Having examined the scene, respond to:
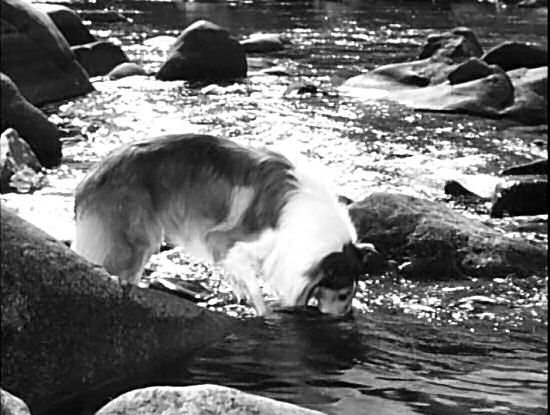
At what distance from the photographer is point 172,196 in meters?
7.30

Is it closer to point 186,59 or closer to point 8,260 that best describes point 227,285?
point 8,260

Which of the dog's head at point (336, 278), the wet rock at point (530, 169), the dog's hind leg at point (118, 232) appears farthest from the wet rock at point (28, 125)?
the dog's head at point (336, 278)

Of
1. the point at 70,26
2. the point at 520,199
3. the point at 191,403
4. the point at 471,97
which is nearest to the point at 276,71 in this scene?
the point at 471,97

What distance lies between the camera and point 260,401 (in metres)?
4.62

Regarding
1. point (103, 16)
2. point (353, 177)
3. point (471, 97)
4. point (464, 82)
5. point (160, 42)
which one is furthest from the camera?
point (103, 16)

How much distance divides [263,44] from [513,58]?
4640mm

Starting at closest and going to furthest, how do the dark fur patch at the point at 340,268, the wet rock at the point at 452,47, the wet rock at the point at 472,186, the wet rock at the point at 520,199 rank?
the dark fur patch at the point at 340,268
the wet rock at the point at 520,199
the wet rock at the point at 472,186
the wet rock at the point at 452,47

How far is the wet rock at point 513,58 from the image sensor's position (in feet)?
64.4

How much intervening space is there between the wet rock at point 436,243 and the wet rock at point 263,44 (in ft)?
40.5

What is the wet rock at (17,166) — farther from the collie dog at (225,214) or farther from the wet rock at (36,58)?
the wet rock at (36,58)

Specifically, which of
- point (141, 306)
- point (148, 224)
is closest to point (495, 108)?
point (148, 224)

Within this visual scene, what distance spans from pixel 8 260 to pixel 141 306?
0.77m

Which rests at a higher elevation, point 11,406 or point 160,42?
point 11,406

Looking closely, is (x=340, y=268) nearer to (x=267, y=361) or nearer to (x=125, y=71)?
(x=267, y=361)
